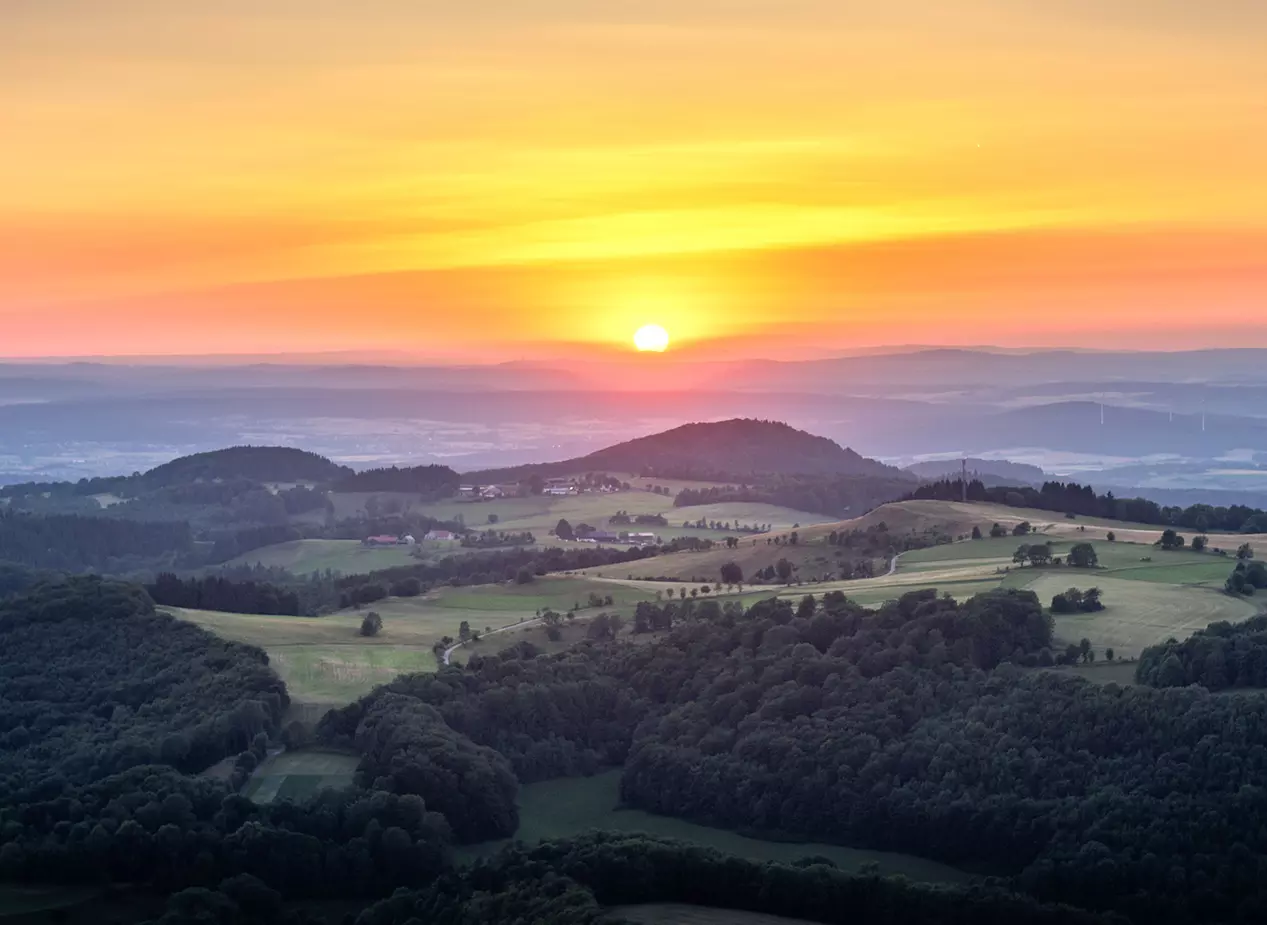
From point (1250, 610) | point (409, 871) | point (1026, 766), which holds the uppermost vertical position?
point (1250, 610)

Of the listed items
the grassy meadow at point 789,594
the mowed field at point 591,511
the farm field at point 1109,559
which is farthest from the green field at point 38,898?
the mowed field at point 591,511

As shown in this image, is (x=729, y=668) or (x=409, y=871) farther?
(x=729, y=668)

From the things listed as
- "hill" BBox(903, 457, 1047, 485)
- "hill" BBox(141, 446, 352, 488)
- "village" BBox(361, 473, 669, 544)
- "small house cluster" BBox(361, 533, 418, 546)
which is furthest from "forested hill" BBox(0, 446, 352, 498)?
"hill" BBox(903, 457, 1047, 485)

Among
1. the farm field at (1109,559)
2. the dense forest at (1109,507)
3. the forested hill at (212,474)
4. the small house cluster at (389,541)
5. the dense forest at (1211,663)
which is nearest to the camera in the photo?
the dense forest at (1211,663)

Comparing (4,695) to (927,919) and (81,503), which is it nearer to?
(927,919)

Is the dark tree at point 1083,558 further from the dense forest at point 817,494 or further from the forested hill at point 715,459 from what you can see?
the forested hill at point 715,459

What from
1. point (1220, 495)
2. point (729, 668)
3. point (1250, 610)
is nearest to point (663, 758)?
point (729, 668)

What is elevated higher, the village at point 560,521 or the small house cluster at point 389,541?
the village at point 560,521
